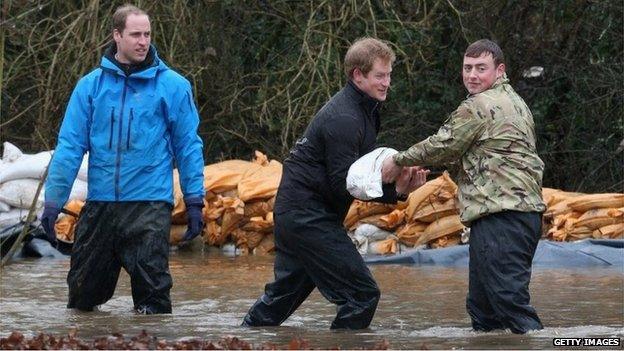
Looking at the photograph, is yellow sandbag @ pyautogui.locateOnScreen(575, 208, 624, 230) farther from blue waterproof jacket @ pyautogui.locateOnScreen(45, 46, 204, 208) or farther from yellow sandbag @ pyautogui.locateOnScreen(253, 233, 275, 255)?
blue waterproof jacket @ pyautogui.locateOnScreen(45, 46, 204, 208)

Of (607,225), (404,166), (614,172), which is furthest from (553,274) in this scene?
(614,172)

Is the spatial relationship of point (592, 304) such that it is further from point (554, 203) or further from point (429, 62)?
point (429, 62)

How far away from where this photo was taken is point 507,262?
7695mm

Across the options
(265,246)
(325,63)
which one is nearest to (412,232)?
(265,246)

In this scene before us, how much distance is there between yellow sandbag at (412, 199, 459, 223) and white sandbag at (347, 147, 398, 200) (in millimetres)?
5809

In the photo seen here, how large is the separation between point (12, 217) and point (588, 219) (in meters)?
5.27

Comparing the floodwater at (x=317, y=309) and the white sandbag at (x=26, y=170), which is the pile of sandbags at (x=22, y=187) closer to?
the white sandbag at (x=26, y=170)

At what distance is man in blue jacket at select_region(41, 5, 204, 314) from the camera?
8805 millimetres

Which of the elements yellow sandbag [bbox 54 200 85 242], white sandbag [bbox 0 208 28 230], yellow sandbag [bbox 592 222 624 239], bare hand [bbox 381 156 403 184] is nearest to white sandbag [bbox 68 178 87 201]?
yellow sandbag [bbox 54 200 85 242]

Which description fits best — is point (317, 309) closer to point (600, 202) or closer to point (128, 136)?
point (128, 136)

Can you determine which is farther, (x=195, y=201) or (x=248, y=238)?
(x=248, y=238)

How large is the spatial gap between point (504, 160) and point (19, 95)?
10.5 m

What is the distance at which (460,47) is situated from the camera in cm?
1764

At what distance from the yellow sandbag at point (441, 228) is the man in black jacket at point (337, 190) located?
5424 mm
